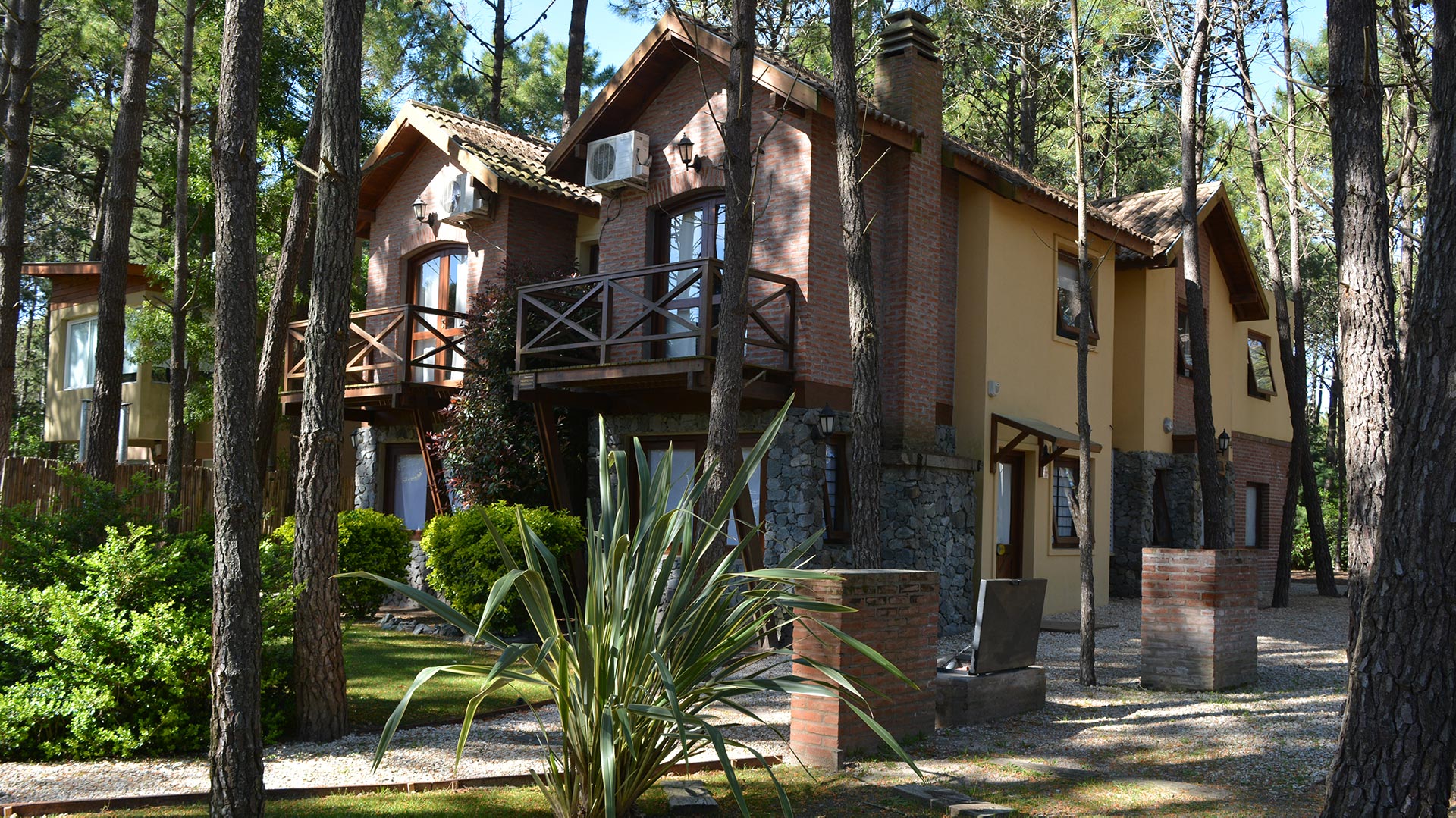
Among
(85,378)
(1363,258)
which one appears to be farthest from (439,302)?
(1363,258)

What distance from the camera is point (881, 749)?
24.1 ft

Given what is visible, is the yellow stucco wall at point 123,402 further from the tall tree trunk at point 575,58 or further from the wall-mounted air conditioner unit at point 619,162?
the wall-mounted air conditioner unit at point 619,162

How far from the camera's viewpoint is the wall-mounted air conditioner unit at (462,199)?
15719 mm

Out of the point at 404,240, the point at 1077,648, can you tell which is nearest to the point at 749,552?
the point at 1077,648

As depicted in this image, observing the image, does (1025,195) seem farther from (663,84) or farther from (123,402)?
(123,402)

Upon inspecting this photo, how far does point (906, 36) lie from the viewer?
14.1m

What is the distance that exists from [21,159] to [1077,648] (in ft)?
44.5

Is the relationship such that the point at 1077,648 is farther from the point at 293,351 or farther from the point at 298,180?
the point at 293,351

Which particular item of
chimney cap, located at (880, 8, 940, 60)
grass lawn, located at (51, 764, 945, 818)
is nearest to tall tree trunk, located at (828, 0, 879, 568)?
chimney cap, located at (880, 8, 940, 60)

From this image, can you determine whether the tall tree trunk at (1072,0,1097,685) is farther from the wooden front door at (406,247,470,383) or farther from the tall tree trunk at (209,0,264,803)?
the wooden front door at (406,247,470,383)

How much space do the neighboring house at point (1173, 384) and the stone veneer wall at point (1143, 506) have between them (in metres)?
0.02

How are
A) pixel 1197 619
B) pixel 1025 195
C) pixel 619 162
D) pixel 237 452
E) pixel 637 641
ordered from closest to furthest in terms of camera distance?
pixel 637 641 < pixel 237 452 < pixel 1197 619 < pixel 619 162 < pixel 1025 195

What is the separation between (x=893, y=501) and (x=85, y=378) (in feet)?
66.1

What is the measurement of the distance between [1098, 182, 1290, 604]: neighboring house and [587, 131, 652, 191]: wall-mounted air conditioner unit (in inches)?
326
